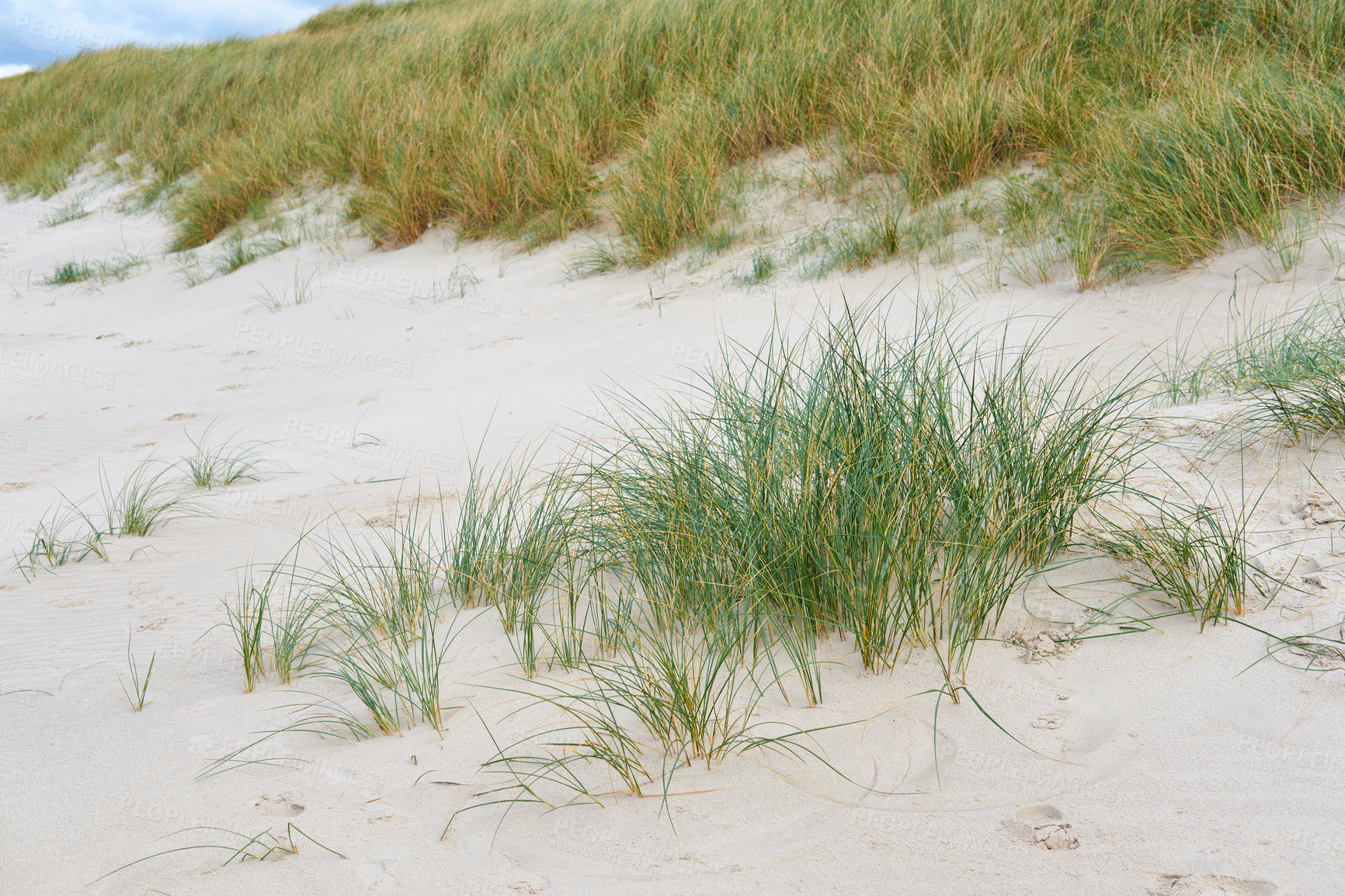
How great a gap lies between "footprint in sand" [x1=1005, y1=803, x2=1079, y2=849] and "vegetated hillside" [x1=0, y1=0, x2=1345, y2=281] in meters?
3.08

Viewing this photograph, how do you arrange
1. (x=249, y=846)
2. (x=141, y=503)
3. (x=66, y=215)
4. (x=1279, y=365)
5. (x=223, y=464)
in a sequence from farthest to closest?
(x=66, y=215), (x=223, y=464), (x=141, y=503), (x=1279, y=365), (x=249, y=846)

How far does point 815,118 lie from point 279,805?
5294 millimetres

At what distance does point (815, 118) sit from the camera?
5.71 meters

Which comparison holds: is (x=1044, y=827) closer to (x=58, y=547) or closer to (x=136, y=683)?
(x=136, y=683)

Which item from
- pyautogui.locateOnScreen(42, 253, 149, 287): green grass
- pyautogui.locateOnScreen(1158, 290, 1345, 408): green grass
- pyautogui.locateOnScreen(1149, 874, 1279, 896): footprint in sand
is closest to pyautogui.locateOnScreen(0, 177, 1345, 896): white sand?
pyautogui.locateOnScreen(1149, 874, 1279, 896): footprint in sand

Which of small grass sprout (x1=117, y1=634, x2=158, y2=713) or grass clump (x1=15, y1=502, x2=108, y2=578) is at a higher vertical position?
grass clump (x1=15, y1=502, x2=108, y2=578)

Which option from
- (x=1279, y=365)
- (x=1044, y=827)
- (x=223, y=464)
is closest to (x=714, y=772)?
(x=1044, y=827)

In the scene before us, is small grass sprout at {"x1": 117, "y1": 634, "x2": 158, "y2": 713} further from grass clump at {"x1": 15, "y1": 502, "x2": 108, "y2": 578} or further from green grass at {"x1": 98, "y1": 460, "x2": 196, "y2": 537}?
green grass at {"x1": 98, "y1": 460, "x2": 196, "y2": 537}

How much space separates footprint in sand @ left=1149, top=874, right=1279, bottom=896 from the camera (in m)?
1.09

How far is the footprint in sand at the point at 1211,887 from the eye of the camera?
1.09 metres

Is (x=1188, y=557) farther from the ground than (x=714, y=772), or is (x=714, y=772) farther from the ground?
(x=1188, y=557)

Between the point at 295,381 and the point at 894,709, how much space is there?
4.02 m

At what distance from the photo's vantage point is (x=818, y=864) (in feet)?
4.10

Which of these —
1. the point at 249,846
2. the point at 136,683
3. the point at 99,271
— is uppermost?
the point at 99,271
